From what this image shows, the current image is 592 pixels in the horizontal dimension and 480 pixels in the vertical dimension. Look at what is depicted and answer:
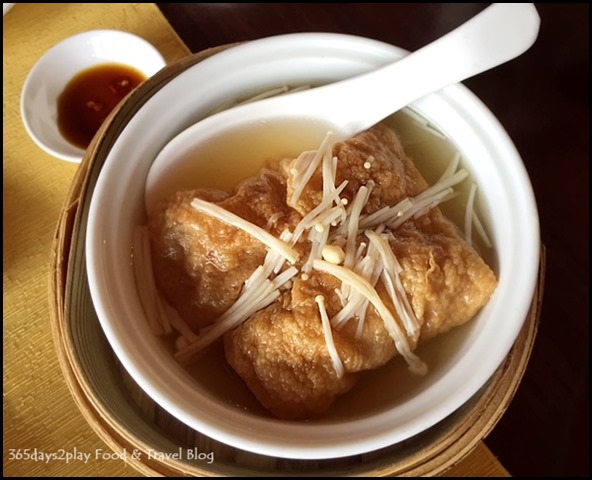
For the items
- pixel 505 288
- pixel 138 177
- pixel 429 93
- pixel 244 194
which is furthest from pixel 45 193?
pixel 505 288

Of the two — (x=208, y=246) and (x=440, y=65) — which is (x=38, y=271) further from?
(x=440, y=65)

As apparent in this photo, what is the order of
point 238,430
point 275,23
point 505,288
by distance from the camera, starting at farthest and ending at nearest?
point 275,23, point 505,288, point 238,430

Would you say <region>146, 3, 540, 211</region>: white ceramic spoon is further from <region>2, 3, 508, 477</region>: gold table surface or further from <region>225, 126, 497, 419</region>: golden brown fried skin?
<region>2, 3, 508, 477</region>: gold table surface

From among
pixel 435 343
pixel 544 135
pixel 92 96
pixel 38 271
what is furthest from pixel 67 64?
pixel 544 135

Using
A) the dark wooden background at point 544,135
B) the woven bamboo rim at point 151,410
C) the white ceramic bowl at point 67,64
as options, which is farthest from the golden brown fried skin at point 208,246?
the dark wooden background at point 544,135

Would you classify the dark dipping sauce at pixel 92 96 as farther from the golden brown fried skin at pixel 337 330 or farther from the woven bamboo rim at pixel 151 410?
the golden brown fried skin at pixel 337 330

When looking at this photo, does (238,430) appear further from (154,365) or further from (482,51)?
(482,51)

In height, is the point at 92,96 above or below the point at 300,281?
above
